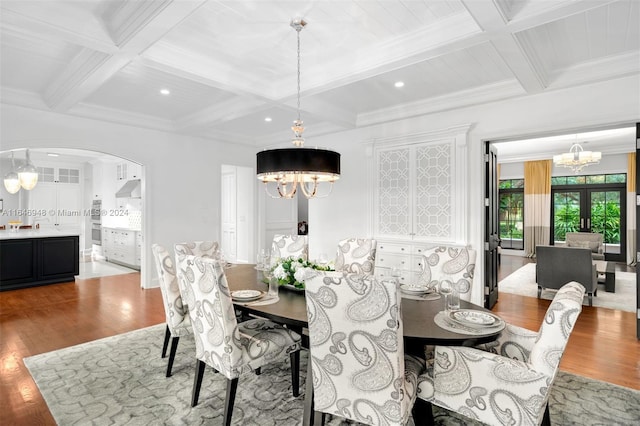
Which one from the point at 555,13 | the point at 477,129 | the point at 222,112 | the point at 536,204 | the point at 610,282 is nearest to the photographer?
the point at 555,13

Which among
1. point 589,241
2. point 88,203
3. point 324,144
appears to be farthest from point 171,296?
point 88,203

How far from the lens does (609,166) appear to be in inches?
326

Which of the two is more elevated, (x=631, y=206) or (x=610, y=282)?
(x=631, y=206)

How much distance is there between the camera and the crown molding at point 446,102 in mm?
3925

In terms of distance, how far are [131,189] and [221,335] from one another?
280 inches

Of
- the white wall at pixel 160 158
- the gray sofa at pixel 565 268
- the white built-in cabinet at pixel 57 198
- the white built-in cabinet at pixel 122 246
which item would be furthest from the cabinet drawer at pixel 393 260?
the white built-in cabinet at pixel 57 198

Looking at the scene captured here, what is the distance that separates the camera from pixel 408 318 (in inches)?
77.8

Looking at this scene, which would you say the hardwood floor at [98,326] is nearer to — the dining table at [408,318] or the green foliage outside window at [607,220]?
the dining table at [408,318]

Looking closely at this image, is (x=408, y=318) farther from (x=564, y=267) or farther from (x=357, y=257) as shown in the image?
(x=564, y=267)

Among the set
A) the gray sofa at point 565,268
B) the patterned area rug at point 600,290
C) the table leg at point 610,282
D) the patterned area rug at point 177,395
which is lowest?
the patterned area rug at point 177,395

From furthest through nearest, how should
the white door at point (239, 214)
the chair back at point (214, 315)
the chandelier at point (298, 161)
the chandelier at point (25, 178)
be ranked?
the white door at point (239, 214) → the chandelier at point (25, 178) → the chandelier at point (298, 161) → the chair back at point (214, 315)

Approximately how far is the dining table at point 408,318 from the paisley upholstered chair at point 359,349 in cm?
17

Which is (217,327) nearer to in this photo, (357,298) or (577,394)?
(357,298)

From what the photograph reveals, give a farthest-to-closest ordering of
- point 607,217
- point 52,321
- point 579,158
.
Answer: point 607,217, point 579,158, point 52,321
